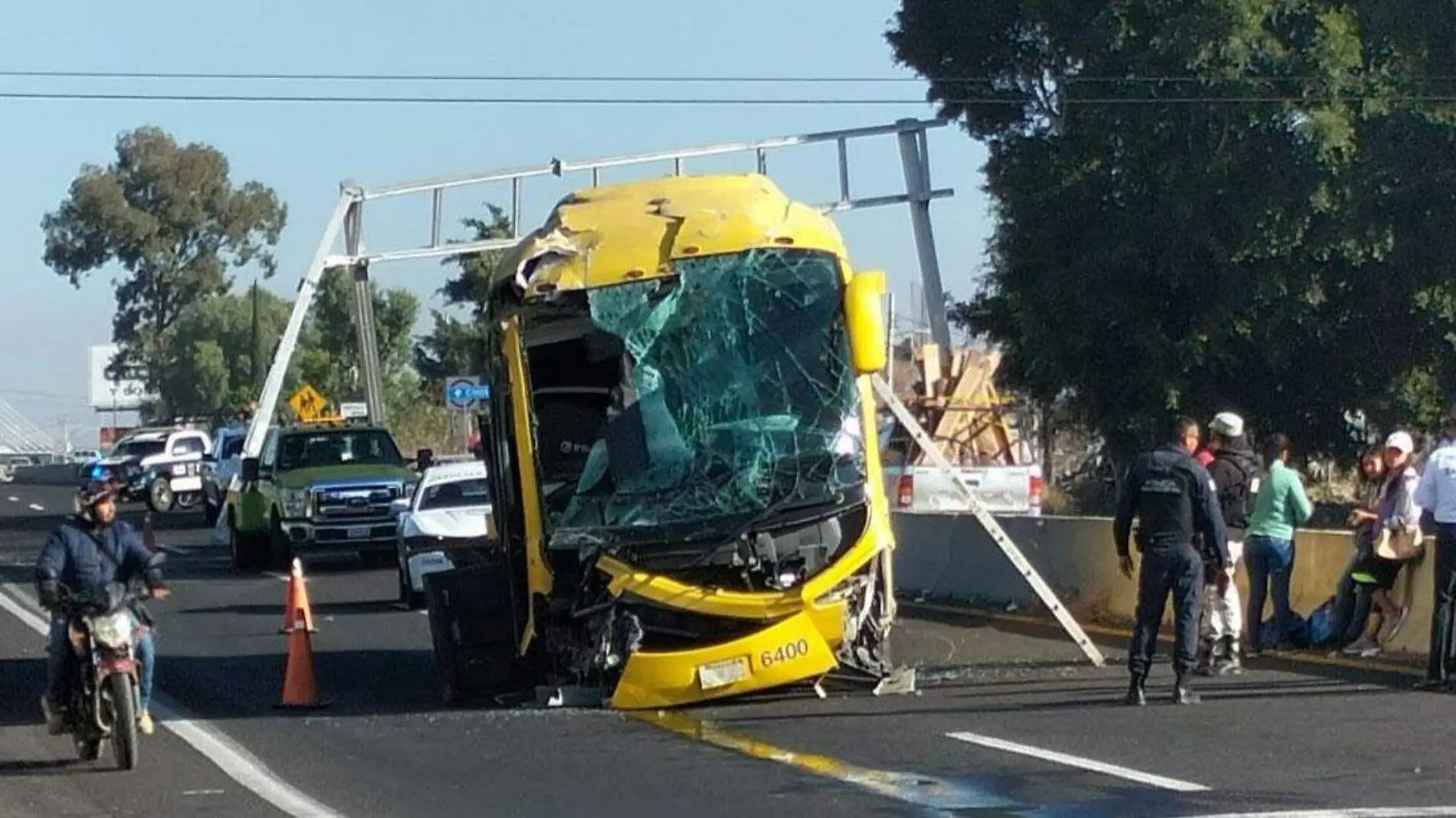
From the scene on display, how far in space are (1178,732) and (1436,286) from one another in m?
22.0

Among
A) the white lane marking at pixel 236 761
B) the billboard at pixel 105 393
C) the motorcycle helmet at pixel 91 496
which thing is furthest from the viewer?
the billboard at pixel 105 393

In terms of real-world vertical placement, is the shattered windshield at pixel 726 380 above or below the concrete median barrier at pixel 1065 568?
above

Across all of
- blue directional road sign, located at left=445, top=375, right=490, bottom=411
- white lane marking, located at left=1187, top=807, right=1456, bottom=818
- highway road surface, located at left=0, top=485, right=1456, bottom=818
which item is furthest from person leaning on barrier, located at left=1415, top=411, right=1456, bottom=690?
blue directional road sign, located at left=445, top=375, right=490, bottom=411

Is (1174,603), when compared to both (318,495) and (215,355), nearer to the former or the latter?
(318,495)

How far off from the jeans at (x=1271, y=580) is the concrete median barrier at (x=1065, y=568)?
55cm

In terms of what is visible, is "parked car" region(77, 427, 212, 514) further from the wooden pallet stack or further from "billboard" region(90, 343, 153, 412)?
"billboard" region(90, 343, 153, 412)

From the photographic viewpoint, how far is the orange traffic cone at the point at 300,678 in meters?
15.9

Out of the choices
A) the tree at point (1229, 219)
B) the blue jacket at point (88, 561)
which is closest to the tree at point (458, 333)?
the tree at point (1229, 219)

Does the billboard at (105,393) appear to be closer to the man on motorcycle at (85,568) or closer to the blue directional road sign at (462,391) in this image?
the blue directional road sign at (462,391)

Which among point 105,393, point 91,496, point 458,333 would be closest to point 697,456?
point 91,496

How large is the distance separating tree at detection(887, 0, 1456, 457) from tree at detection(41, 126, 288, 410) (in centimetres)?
5886

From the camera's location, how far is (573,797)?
11.5 meters

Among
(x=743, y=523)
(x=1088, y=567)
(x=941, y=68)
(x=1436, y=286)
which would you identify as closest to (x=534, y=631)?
(x=743, y=523)

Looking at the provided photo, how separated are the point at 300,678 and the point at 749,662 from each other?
357cm
